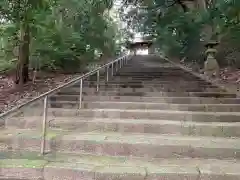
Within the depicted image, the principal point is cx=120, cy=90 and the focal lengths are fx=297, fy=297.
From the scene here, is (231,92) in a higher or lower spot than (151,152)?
higher

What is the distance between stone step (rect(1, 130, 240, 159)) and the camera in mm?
3447

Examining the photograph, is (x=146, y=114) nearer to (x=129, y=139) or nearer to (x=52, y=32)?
(x=129, y=139)

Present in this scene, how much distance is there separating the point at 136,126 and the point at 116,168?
1228 millimetres

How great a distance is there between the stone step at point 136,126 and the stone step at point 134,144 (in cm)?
17

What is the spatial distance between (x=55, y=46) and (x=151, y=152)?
578 cm

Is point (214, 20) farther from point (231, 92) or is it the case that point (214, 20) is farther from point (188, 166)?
point (188, 166)

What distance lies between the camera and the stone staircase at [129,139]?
3051 millimetres

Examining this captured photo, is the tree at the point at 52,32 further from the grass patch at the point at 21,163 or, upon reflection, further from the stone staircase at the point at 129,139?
the grass patch at the point at 21,163

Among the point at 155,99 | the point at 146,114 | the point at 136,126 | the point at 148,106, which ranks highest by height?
the point at 155,99

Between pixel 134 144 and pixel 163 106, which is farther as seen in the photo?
pixel 163 106

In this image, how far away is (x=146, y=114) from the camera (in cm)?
474

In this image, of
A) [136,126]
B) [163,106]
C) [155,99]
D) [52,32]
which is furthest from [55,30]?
[136,126]

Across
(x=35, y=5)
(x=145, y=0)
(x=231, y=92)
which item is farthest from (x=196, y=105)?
(x=145, y=0)

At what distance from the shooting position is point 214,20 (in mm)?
9711
